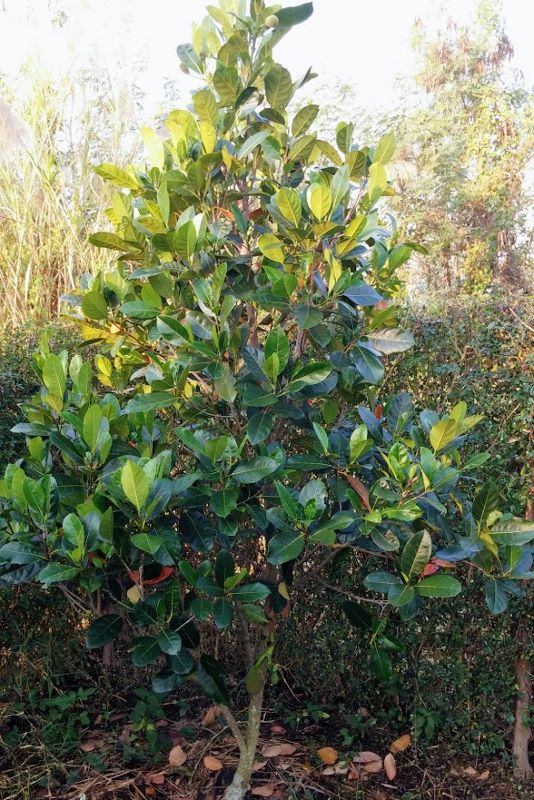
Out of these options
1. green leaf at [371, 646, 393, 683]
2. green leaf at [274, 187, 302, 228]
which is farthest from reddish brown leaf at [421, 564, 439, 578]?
green leaf at [274, 187, 302, 228]

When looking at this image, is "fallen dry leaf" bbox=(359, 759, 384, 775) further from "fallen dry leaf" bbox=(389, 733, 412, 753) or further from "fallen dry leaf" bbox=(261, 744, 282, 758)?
"fallen dry leaf" bbox=(261, 744, 282, 758)

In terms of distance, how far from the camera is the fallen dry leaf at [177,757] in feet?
9.03

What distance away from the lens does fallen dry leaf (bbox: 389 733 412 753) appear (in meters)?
2.96

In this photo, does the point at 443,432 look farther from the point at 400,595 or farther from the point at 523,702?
the point at 523,702

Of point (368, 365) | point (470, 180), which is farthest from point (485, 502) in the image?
point (470, 180)

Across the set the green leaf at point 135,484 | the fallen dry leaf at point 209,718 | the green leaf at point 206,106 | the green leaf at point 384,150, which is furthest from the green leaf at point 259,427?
the fallen dry leaf at point 209,718

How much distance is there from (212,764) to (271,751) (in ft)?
0.91

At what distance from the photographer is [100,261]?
5898 mm

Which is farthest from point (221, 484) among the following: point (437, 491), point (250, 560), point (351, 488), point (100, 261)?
point (100, 261)

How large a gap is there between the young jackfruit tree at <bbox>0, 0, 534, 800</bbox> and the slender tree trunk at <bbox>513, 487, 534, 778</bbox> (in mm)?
875

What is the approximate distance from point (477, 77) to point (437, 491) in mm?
19351

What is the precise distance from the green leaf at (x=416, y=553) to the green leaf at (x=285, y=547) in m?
0.29

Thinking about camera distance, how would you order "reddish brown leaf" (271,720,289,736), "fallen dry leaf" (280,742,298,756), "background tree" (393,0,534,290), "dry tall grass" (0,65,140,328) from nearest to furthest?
"fallen dry leaf" (280,742,298,756) < "reddish brown leaf" (271,720,289,736) < "dry tall grass" (0,65,140,328) < "background tree" (393,0,534,290)

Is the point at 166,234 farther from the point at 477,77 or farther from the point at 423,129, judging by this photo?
the point at 477,77
